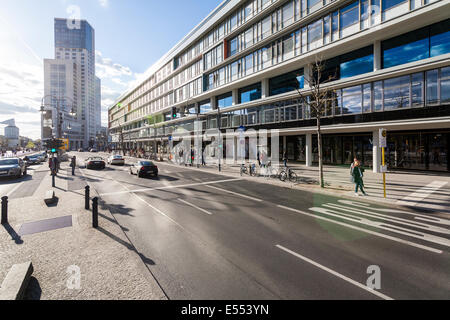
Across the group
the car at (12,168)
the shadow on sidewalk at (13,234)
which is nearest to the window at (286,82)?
the shadow on sidewalk at (13,234)

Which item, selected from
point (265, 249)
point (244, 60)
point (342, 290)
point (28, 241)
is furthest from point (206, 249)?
point (244, 60)

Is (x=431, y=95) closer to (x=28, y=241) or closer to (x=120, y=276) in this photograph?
(x=120, y=276)

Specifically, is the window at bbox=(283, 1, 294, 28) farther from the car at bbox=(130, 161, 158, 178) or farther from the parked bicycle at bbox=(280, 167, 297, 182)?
the car at bbox=(130, 161, 158, 178)

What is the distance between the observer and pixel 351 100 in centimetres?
1803

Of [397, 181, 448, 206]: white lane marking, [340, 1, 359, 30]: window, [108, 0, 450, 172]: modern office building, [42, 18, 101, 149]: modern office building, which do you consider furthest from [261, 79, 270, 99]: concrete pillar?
[42, 18, 101, 149]: modern office building

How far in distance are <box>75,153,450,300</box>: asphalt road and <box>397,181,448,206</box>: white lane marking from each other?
56.0 inches

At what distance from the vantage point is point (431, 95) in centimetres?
1423

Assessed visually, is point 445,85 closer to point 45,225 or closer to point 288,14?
point 288,14

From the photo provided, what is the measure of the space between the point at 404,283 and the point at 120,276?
5.23m

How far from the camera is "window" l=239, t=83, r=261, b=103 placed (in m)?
27.6

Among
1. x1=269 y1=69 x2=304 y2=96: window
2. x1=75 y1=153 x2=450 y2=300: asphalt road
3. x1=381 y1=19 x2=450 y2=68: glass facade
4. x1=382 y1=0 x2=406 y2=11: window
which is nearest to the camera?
x1=75 y1=153 x2=450 y2=300: asphalt road

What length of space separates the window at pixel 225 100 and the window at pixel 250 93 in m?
2.15

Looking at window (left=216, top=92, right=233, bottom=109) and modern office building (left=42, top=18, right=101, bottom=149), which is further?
modern office building (left=42, top=18, right=101, bottom=149)

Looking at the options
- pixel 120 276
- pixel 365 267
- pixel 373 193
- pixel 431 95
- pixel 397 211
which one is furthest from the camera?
pixel 431 95
